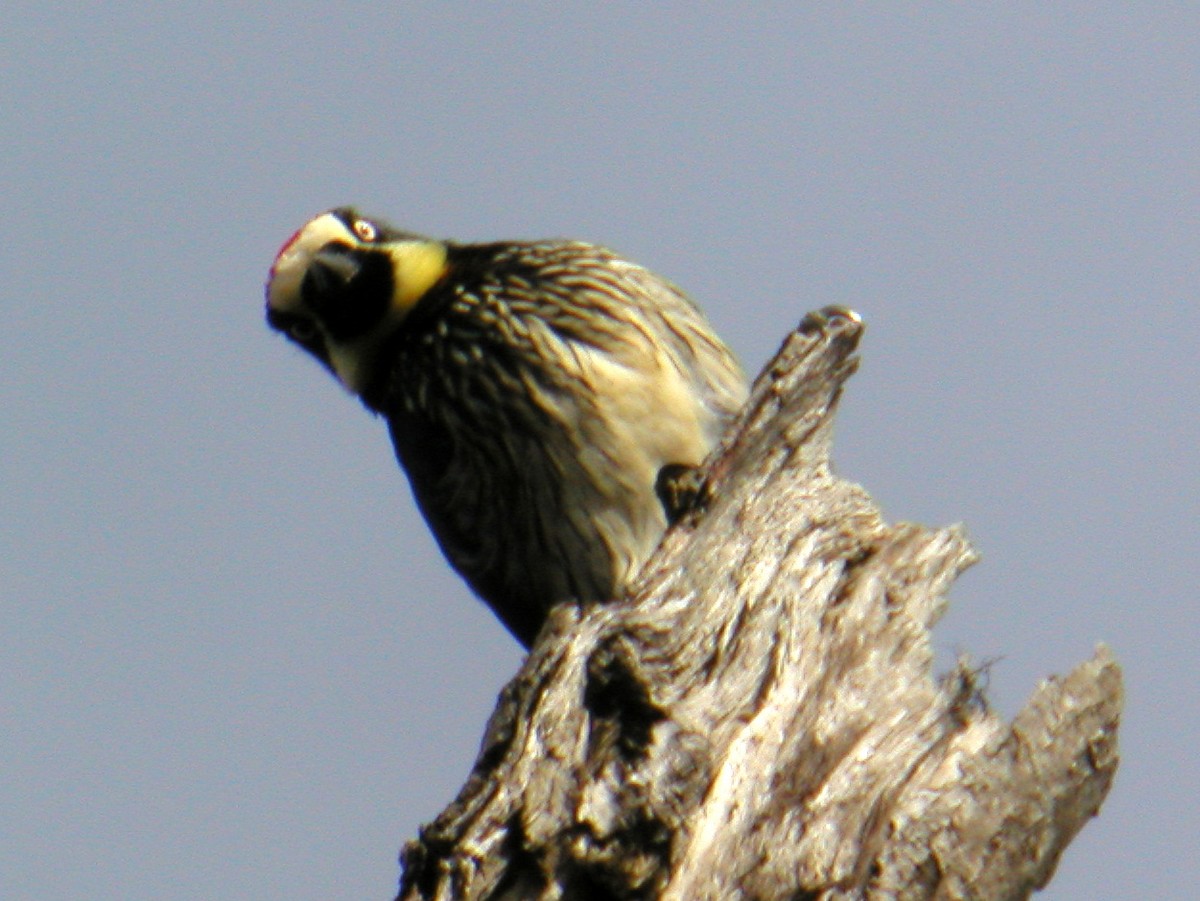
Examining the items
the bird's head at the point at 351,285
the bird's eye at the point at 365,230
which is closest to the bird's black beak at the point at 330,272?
the bird's head at the point at 351,285

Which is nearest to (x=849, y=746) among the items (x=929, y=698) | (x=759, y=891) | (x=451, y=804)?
(x=929, y=698)

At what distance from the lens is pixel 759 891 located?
313 centimetres

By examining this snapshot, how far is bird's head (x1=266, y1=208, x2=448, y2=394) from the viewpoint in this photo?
5.99 m

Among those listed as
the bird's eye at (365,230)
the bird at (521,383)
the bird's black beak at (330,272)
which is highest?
the bird's eye at (365,230)

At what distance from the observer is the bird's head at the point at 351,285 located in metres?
5.99

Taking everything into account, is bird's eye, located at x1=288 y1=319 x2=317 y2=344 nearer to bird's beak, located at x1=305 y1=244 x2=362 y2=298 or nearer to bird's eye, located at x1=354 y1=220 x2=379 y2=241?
bird's beak, located at x1=305 y1=244 x2=362 y2=298

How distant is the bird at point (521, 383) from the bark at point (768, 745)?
1.22 m

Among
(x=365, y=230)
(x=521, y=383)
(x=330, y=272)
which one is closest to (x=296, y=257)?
(x=330, y=272)

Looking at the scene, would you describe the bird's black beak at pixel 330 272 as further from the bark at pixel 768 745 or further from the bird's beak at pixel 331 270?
the bark at pixel 768 745

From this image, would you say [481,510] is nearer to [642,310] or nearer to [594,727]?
[642,310]

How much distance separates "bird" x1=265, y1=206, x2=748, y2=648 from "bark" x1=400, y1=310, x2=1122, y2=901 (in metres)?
1.22

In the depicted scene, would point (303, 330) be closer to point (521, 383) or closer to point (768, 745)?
point (521, 383)

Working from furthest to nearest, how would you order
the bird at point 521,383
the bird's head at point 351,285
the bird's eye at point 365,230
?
1. the bird's eye at point 365,230
2. the bird's head at point 351,285
3. the bird at point 521,383

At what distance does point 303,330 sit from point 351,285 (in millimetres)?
340
